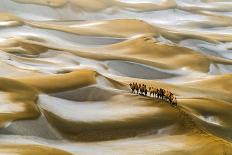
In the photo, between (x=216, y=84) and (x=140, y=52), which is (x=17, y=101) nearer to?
(x=216, y=84)

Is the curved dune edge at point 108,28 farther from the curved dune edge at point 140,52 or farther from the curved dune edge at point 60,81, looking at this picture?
the curved dune edge at point 60,81

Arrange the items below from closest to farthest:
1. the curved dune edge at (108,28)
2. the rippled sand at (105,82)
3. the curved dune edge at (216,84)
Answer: the rippled sand at (105,82), the curved dune edge at (216,84), the curved dune edge at (108,28)

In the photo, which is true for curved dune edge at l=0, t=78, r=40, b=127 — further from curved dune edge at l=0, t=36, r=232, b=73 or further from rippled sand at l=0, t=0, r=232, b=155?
curved dune edge at l=0, t=36, r=232, b=73

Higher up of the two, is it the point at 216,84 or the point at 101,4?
the point at 101,4

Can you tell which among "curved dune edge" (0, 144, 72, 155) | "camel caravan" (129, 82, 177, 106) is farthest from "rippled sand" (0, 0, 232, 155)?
"camel caravan" (129, 82, 177, 106)

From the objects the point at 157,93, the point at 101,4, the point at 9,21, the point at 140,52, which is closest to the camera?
the point at 157,93

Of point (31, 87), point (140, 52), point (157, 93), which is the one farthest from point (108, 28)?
point (31, 87)

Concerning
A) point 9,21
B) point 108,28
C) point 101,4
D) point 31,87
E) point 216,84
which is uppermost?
point 101,4

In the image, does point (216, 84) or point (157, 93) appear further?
point (216, 84)

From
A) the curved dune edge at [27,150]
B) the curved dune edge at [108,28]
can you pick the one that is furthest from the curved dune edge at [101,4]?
the curved dune edge at [27,150]
